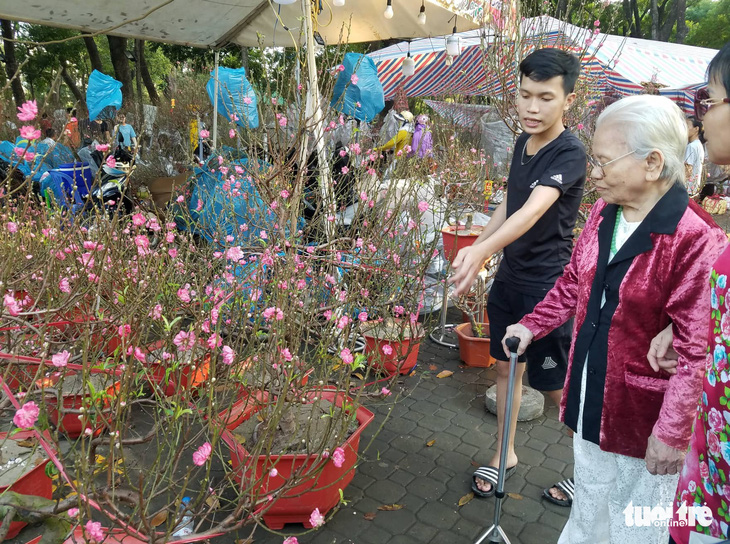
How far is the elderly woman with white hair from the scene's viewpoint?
5.09 ft

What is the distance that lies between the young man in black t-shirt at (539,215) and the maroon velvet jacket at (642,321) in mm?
475

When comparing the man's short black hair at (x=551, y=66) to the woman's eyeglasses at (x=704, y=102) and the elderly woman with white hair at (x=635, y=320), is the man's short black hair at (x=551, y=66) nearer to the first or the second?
the elderly woman with white hair at (x=635, y=320)

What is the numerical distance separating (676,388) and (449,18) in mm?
6970

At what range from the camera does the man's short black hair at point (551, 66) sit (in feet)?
7.92

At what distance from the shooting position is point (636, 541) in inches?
69.1

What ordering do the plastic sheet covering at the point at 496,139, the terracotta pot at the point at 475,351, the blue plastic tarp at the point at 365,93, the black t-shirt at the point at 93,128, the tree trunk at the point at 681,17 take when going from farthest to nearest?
the tree trunk at the point at 681,17, the plastic sheet covering at the point at 496,139, the black t-shirt at the point at 93,128, the blue plastic tarp at the point at 365,93, the terracotta pot at the point at 475,351

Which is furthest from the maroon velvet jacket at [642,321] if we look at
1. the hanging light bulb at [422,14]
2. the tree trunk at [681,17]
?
the tree trunk at [681,17]

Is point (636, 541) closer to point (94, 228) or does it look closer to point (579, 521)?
point (579, 521)

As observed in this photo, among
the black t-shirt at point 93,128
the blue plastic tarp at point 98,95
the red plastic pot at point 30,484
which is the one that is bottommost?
the red plastic pot at point 30,484

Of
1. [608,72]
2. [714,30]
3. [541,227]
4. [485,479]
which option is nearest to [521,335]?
[541,227]

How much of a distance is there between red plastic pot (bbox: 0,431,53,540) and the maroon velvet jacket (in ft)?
7.28

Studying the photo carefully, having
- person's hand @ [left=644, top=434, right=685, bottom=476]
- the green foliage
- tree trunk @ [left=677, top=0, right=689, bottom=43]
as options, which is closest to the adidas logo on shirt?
person's hand @ [left=644, top=434, right=685, bottom=476]

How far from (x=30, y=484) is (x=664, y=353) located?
8.40 feet

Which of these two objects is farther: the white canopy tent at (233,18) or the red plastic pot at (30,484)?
the white canopy tent at (233,18)
